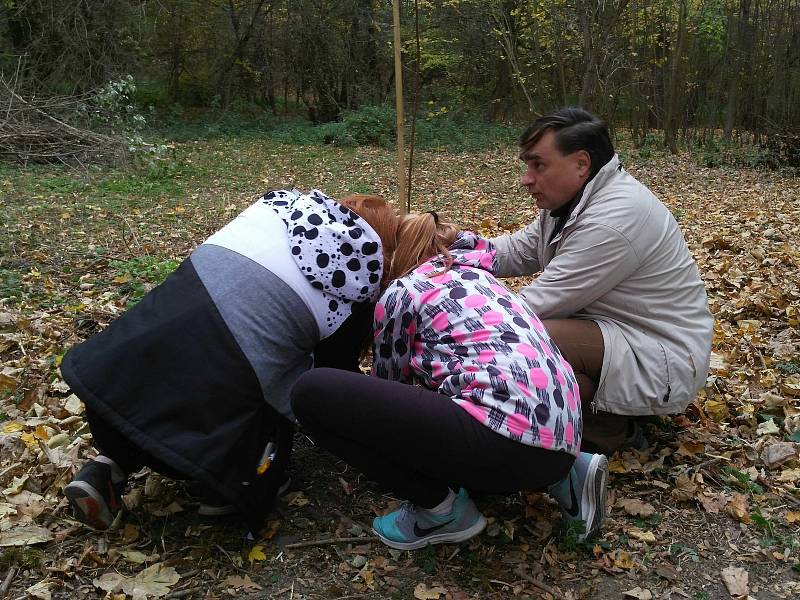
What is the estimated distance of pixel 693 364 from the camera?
8.18 ft

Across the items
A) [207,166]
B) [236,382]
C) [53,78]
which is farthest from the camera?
[53,78]

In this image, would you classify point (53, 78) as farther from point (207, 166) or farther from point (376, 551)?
point (376, 551)

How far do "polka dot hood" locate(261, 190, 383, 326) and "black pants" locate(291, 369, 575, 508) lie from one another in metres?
0.26

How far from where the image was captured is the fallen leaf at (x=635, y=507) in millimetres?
2361

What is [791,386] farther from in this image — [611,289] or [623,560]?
[623,560]

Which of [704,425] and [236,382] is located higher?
A: [236,382]

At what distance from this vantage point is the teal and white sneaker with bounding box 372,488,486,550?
213 cm

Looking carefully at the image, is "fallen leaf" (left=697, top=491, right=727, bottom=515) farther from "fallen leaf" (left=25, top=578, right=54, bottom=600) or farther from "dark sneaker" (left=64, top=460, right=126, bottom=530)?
"fallen leaf" (left=25, top=578, right=54, bottom=600)

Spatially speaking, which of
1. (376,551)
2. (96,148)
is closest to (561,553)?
(376,551)

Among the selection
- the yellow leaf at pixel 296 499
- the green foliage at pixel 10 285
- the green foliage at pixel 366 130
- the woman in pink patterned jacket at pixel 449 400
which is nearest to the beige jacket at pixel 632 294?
the woman in pink patterned jacket at pixel 449 400

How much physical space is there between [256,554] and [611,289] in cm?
149

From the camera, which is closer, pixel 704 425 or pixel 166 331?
pixel 166 331

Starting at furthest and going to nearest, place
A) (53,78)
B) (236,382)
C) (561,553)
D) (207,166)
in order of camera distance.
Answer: (53,78), (207,166), (561,553), (236,382)

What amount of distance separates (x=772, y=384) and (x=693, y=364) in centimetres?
93
